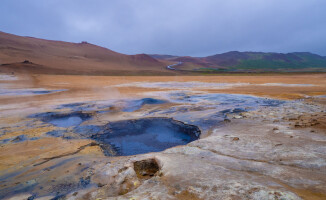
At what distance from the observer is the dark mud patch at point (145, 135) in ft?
15.0

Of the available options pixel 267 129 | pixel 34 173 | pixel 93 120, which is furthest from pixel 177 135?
pixel 34 173

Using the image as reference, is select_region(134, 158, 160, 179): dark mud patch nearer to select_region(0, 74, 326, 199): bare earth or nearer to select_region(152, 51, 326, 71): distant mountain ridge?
select_region(0, 74, 326, 199): bare earth

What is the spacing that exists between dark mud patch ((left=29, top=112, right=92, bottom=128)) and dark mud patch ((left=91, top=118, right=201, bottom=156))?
4.27ft

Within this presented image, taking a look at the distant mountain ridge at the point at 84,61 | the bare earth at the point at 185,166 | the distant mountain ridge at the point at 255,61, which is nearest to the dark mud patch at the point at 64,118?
the bare earth at the point at 185,166

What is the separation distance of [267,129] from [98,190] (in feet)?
12.6

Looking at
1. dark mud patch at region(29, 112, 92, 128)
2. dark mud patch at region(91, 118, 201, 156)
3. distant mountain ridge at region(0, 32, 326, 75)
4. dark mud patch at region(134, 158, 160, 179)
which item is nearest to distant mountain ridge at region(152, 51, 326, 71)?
distant mountain ridge at region(0, 32, 326, 75)

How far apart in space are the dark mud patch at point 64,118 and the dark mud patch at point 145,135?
4.27 ft

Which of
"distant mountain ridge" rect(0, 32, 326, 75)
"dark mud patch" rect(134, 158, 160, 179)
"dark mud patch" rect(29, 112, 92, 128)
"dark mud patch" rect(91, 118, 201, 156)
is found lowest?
"dark mud patch" rect(91, 118, 201, 156)

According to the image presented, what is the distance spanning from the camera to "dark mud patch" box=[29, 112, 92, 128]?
625cm

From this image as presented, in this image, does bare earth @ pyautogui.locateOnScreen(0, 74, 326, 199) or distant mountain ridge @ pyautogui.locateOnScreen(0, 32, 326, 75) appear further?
distant mountain ridge @ pyautogui.locateOnScreen(0, 32, 326, 75)

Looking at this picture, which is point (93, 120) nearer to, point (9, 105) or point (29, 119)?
point (29, 119)

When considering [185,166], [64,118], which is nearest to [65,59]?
[64,118]

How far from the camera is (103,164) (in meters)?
3.37

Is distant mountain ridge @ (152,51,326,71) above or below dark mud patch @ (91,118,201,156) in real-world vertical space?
above
